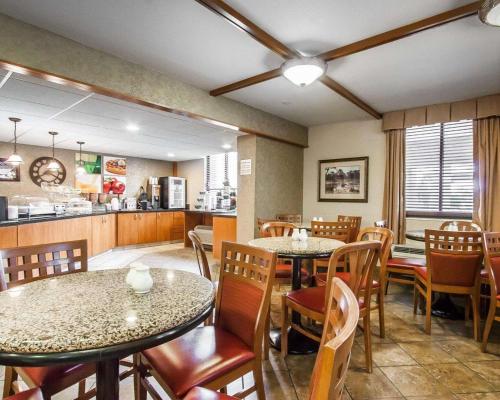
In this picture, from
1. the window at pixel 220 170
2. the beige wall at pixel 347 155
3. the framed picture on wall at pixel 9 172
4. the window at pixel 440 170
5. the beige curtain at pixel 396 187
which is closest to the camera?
the window at pixel 440 170

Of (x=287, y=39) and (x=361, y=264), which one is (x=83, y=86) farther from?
(x=361, y=264)

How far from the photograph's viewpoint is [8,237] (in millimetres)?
3588

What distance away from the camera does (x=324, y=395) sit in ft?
1.60

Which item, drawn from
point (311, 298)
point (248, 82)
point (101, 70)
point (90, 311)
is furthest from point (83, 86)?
point (311, 298)

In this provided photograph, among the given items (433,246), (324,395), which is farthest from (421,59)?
(324,395)

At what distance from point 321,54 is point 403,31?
70cm

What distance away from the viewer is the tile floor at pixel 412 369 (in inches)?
71.2

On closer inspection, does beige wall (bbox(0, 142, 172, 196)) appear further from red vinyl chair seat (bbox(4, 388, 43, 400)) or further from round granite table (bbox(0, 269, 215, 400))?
red vinyl chair seat (bbox(4, 388, 43, 400))

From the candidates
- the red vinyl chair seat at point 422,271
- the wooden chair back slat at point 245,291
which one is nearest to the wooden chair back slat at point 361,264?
the wooden chair back slat at point 245,291

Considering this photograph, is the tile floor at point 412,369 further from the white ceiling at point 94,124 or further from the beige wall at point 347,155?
the white ceiling at point 94,124

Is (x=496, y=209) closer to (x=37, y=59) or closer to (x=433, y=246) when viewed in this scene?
(x=433, y=246)

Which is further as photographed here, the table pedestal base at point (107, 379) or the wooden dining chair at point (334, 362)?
the table pedestal base at point (107, 379)

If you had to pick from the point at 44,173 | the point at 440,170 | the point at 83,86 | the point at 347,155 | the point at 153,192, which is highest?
the point at 83,86

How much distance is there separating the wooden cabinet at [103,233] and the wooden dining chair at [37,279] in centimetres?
424
